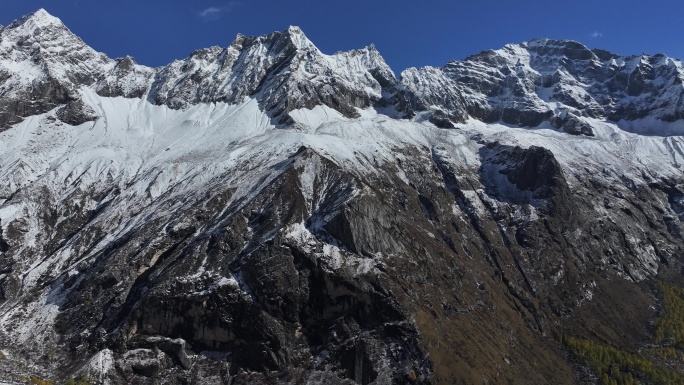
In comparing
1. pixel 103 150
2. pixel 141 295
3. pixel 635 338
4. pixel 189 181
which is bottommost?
pixel 141 295

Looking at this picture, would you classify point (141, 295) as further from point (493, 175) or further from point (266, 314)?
point (493, 175)

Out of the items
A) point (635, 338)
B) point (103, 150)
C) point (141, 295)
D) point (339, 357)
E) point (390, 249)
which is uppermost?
point (103, 150)

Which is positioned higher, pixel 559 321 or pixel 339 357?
pixel 559 321

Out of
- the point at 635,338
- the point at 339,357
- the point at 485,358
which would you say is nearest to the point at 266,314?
the point at 339,357

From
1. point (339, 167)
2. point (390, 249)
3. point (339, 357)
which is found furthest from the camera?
point (339, 167)

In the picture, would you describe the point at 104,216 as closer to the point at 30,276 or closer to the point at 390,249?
the point at 30,276

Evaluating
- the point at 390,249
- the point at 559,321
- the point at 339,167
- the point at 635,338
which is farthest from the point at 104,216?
the point at 635,338

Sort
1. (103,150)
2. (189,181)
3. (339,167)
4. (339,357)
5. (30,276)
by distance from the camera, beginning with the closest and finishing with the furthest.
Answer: (339,357) < (30,276) < (339,167) < (189,181) < (103,150)

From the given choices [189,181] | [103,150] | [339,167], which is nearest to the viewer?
[339,167]

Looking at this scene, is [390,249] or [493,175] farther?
[493,175]
